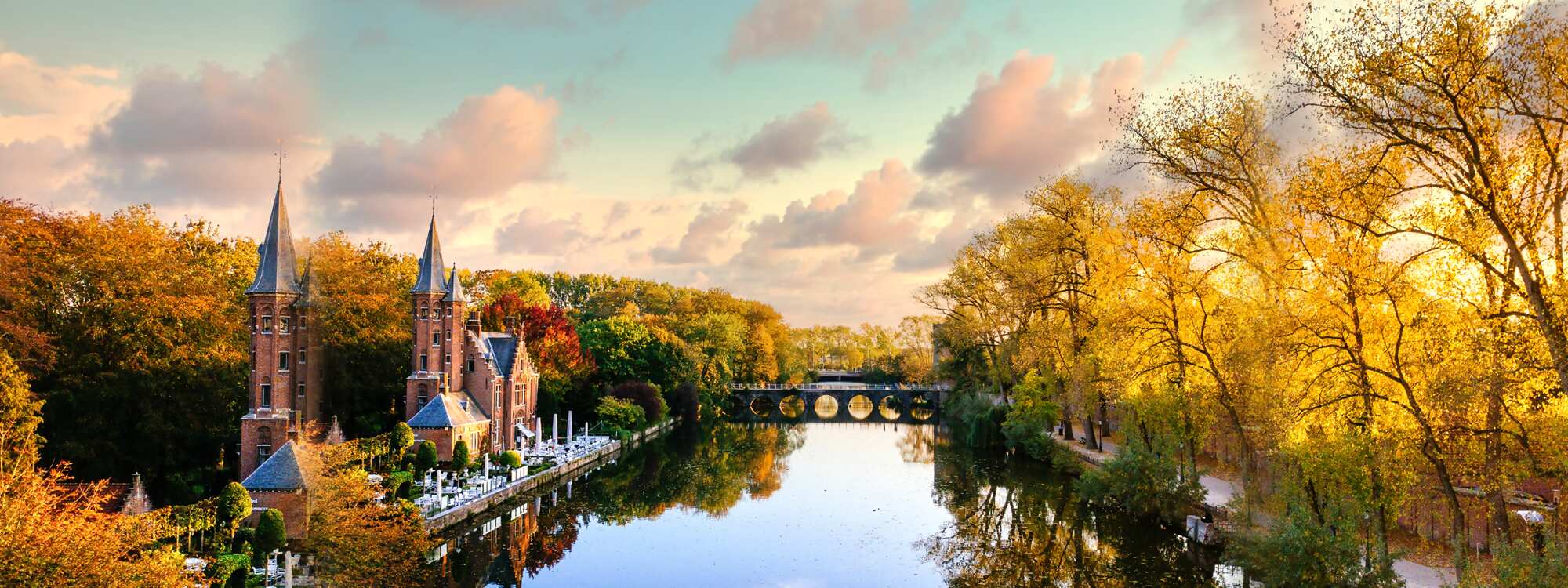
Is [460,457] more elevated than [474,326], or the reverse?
[474,326]

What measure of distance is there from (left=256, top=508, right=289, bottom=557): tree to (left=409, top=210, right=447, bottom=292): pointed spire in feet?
62.7

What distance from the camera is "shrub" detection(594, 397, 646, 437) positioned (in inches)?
1986

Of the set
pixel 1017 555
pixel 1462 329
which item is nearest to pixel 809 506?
pixel 1017 555

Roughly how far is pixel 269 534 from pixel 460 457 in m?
13.8

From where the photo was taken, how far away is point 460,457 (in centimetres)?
3472

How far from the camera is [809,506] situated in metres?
32.6

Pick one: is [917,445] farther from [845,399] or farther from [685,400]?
[845,399]

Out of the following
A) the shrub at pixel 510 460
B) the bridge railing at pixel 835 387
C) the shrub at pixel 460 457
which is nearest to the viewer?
the shrub at pixel 460 457

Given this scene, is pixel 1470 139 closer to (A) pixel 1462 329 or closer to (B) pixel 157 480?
(A) pixel 1462 329

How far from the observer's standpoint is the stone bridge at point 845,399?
268 ft

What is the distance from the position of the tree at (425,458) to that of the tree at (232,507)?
10580 mm

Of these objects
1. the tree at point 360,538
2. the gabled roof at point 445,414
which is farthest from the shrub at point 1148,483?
the gabled roof at point 445,414

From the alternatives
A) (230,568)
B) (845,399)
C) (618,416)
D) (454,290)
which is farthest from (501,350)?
(845,399)

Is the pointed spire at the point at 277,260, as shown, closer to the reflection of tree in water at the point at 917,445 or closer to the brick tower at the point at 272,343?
the brick tower at the point at 272,343
